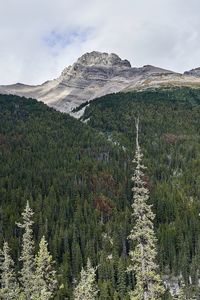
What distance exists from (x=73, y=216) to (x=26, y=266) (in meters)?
129

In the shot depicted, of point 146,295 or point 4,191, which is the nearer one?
point 146,295

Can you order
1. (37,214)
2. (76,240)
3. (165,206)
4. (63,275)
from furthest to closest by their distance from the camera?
1. (165,206)
2. (37,214)
3. (76,240)
4. (63,275)

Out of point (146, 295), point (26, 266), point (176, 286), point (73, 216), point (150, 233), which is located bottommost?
point (176, 286)

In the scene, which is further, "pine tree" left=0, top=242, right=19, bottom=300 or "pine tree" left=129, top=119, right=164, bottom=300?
"pine tree" left=0, top=242, right=19, bottom=300

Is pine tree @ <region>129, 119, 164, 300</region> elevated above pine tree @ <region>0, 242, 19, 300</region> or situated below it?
above

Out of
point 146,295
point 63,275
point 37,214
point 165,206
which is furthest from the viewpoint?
point 165,206

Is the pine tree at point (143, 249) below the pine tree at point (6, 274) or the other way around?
the other way around

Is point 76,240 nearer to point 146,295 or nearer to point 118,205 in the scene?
point 118,205

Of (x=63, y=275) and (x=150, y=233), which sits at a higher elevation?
(x=150, y=233)

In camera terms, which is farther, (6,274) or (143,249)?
(6,274)

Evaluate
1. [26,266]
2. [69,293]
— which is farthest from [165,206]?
[26,266]

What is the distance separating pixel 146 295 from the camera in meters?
35.7

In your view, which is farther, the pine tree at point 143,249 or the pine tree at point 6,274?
the pine tree at point 6,274

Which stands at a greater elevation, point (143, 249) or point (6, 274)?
point (143, 249)
